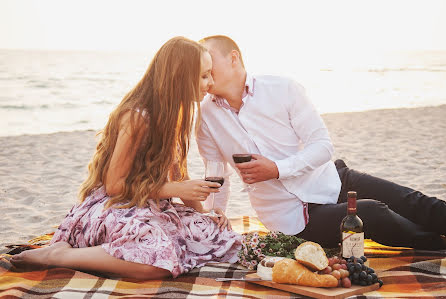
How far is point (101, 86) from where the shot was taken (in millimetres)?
27984

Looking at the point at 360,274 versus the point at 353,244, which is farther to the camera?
the point at 353,244

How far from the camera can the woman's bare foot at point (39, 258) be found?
11.8ft

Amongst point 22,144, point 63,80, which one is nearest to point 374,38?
point 63,80

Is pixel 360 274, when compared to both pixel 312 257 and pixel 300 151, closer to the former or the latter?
pixel 312 257

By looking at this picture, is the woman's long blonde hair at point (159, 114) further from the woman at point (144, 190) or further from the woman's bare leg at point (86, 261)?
the woman's bare leg at point (86, 261)

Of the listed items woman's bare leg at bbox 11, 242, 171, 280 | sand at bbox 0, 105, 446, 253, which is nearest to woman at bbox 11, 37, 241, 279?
woman's bare leg at bbox 11, 242, 171, 280

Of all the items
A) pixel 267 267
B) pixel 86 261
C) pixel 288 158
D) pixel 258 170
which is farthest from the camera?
pixel 288 158

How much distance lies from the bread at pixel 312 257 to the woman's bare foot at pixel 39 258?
1.51m

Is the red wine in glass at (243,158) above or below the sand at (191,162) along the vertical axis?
above

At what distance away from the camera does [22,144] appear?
10.6 metres

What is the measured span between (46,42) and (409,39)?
35.6 metres

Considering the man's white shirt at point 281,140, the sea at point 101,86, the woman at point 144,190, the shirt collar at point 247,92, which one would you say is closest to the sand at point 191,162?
the woman at point 144,190

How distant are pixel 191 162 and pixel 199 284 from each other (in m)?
6.03

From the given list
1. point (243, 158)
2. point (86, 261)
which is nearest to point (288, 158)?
point (243, 158)
